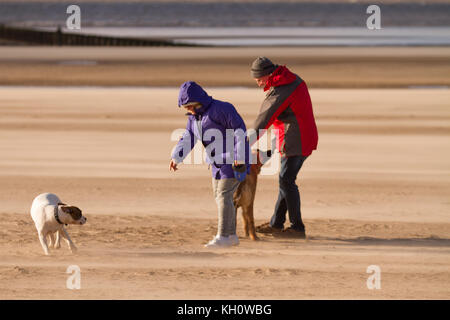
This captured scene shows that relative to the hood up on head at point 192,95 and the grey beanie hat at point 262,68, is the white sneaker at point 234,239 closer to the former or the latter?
the hood up on head at point 192,95

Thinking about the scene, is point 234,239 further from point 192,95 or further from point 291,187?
point 192,95

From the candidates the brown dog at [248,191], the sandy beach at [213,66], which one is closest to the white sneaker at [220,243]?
the brown dog at [248,191]

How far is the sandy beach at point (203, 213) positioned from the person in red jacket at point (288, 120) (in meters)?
0.57

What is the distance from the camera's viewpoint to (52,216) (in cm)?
915

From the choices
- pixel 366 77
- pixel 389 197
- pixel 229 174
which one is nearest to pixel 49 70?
pixel 366 77

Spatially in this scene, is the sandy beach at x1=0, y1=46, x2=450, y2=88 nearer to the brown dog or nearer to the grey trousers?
the brown dog

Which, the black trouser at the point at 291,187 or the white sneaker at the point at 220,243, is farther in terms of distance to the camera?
the black trouser at the point at 291,187

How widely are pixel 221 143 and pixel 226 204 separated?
67 cm

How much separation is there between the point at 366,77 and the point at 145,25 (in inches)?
2979

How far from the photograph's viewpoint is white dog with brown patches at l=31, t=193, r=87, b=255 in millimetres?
9133

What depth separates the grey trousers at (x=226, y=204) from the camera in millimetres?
9633

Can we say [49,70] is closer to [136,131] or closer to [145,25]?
[136,131]

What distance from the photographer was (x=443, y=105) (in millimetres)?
24375

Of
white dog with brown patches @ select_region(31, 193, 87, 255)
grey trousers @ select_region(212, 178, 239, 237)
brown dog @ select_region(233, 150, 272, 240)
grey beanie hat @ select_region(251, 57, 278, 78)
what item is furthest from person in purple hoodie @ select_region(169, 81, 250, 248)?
white dog with brown patches @ select_region(31, 193, 87, 255)
